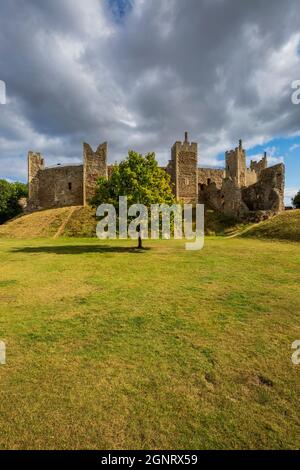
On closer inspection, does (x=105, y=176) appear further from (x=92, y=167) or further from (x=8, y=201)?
(x=8, y=201)

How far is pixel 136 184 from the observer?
20.2 m

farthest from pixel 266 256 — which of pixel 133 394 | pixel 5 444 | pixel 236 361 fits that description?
pixel 5 444

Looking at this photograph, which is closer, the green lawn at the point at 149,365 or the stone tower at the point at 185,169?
the green lawn at the point at 149,365

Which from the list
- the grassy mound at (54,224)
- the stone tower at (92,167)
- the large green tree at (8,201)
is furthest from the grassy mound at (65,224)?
the large green tree at (8,201)

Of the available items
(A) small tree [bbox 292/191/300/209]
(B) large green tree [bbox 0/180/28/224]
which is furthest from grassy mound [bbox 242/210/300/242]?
(B) large green tree [bbox 0/180/28/224]

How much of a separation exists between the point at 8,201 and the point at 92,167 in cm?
2718

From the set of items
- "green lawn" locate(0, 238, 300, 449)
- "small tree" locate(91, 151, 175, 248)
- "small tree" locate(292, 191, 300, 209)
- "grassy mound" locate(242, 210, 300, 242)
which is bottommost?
"green lawn" locate(0, 238, 300, 449)

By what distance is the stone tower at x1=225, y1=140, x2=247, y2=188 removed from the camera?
53469mm

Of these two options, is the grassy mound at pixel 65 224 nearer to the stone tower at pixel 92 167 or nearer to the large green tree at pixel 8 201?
the stone tower at pixel 92 167

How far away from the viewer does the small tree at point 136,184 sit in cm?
2028

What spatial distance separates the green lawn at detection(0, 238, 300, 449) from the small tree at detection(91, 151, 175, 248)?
32.5 ft

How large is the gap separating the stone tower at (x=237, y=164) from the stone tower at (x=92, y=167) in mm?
24524

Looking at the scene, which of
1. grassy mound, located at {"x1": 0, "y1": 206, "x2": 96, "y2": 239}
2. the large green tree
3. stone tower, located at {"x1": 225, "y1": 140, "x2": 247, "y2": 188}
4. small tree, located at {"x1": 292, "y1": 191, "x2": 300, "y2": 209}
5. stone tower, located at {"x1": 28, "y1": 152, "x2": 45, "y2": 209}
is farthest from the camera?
the large green tree

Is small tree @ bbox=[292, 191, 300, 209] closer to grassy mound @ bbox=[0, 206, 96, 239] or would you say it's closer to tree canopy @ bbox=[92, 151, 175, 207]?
grassy mound @ bbox=[0, 206, 96, 239]
